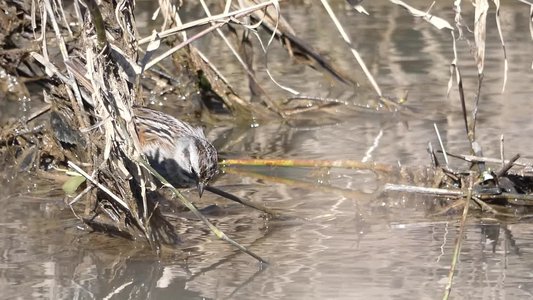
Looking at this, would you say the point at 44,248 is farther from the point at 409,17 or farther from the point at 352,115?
the point at 409,17

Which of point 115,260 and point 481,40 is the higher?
point 481,40

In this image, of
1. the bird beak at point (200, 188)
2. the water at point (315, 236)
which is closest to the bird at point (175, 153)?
the bird beak at point (200, 188)

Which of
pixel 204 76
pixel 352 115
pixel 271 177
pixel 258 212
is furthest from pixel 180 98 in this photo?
pixel 258 212

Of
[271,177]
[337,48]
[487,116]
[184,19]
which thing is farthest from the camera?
[184,19]

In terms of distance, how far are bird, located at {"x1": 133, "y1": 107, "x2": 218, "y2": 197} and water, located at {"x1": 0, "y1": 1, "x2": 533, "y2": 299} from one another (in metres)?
0.22

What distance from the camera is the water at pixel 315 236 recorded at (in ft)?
15.4

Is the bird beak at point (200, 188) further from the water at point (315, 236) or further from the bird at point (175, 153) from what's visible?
the water at point (315, 236)

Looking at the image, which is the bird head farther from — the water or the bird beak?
the water

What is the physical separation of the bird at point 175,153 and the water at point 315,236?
222mm

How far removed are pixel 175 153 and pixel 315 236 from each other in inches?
40.8

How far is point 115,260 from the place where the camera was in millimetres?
5078

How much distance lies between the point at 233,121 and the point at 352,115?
2.93ft

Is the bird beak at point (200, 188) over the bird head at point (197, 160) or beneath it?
beneath

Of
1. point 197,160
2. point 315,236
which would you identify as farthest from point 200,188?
point 315,236
